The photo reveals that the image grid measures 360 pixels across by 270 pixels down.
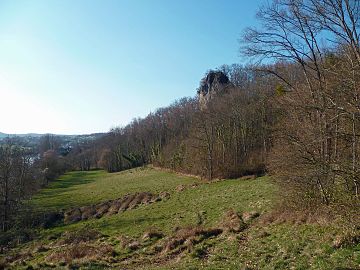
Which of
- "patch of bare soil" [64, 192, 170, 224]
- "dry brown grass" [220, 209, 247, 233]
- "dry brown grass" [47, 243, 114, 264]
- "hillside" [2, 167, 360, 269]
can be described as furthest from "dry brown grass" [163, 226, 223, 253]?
"patch of bare soil" [64, 192, 170, 224]

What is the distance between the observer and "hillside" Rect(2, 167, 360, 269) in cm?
1170

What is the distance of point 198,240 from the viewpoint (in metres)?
16.6

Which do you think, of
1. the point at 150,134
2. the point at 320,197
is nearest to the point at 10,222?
the point at 320,197

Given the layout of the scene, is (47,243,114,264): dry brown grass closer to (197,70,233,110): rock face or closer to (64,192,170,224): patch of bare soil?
(64,192,170,224): patch of bare soil

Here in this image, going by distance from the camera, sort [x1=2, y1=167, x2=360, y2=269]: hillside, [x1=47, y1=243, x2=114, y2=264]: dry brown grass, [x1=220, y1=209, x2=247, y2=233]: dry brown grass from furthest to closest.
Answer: [x1=220, y1=209, x2=247, y2=233]: dry brown grass < [x1=47, y1=243, x2=114, y2=264]: dry brown grass < [x1=2, y1=167, x2=360, y2=269]: hillside

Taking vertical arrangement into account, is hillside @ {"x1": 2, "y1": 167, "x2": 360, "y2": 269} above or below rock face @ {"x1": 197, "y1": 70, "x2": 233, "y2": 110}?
below

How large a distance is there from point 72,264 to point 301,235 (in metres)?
9.60

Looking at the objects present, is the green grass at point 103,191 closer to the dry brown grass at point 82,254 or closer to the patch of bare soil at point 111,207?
the patch of bare soil at point 111,207

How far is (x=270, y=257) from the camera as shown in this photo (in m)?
12.0

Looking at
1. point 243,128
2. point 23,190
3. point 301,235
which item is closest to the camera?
point 301,235

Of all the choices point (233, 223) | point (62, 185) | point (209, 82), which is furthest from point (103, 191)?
point (209, 82)

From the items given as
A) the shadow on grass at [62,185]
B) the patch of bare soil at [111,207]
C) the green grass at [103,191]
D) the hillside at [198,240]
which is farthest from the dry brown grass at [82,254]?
the shadow on grass at [62,185]

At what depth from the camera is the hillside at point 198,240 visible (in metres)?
11.7

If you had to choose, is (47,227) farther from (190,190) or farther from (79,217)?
(190,190)
